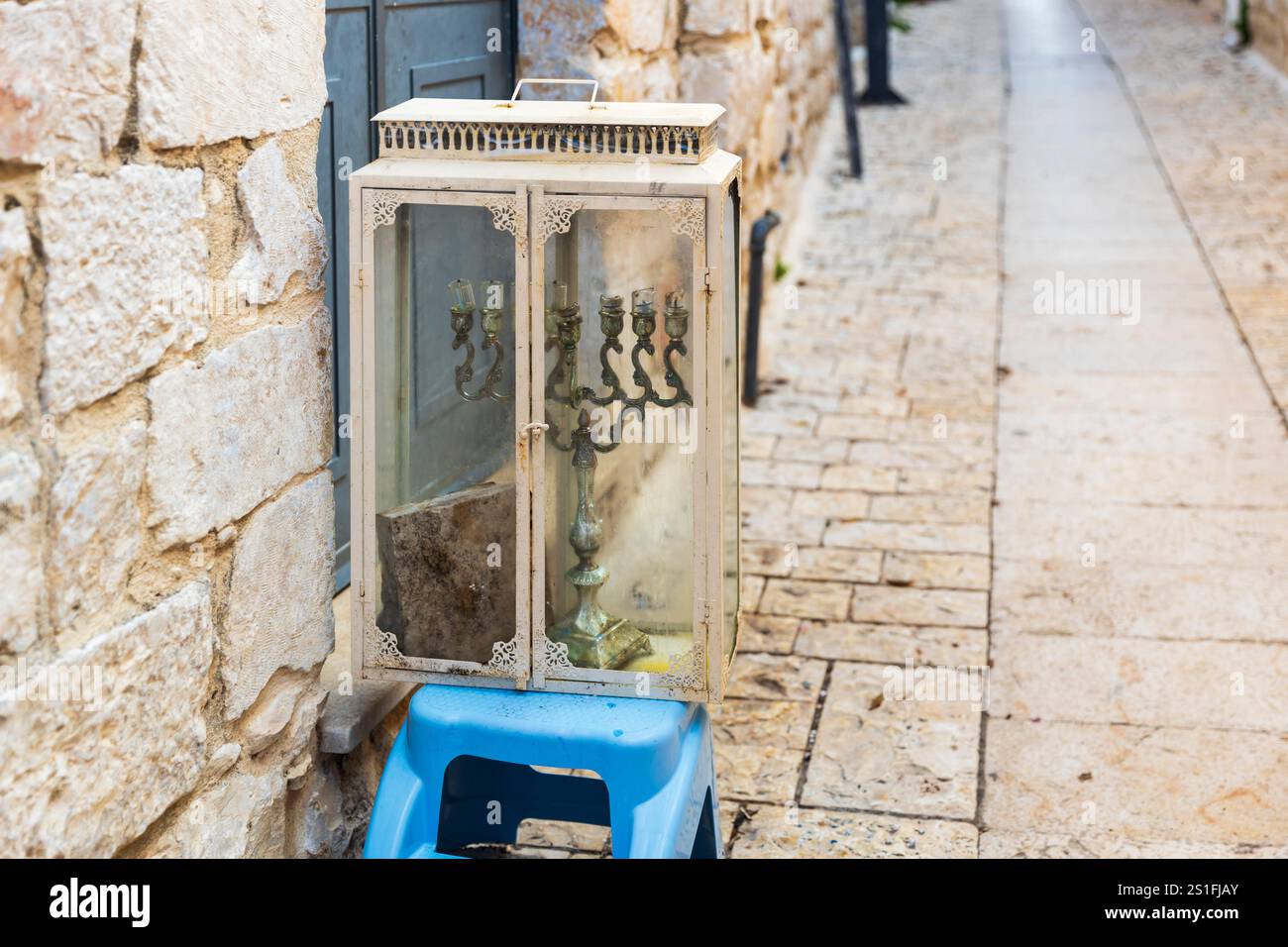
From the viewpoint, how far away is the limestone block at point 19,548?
1569mm

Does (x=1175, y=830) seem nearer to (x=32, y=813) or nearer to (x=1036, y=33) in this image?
(x=32, y=813)

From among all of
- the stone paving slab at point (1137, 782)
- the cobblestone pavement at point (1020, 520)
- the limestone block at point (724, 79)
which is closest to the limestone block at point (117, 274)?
the cobblestone pavement at point (1020, 520)

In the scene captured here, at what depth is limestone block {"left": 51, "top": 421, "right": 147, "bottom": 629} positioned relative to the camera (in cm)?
168

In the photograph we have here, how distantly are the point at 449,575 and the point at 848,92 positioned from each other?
701cm

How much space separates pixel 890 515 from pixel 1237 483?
1115 mm

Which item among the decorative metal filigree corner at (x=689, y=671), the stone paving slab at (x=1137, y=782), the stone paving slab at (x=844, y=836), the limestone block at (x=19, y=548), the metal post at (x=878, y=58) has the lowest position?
the stone paving slab at (x=844, y=836)

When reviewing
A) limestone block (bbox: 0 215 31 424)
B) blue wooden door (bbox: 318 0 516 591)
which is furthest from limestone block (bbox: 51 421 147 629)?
blue wooden door (bbox: 318 0 516 591)

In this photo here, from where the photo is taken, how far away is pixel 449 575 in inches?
94.0

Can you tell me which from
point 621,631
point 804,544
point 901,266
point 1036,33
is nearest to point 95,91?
point 621,631

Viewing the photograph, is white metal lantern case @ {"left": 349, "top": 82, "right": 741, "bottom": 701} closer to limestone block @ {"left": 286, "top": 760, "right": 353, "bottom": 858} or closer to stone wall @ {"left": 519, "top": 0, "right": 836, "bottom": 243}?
limestone block @ {"left": 286, "top": 760, "right": 353, "bottom": 858}

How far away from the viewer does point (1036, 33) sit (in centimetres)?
1670

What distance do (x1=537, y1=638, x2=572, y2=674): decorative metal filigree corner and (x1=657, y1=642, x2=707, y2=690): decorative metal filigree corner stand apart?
156 millimetres

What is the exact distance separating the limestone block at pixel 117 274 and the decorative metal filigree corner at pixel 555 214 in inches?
20.3

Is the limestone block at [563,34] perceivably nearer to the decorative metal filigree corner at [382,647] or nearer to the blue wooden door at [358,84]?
the blue wooden door at [358,84]
